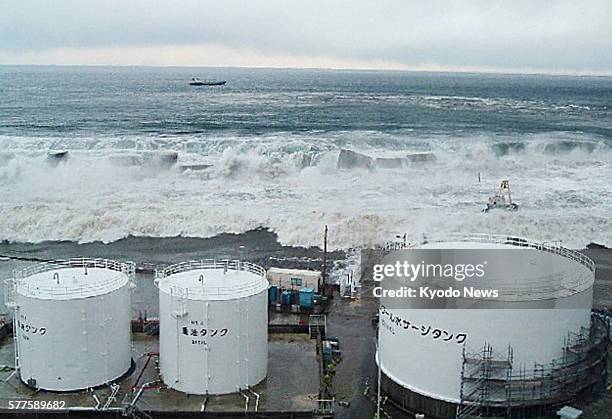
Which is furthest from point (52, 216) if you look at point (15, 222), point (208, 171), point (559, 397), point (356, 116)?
point (356, 116)

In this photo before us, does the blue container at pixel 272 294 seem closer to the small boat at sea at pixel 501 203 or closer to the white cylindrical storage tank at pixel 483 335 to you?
the white cylindrical storage tank at pixel 483 335

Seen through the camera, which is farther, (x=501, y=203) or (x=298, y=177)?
(x=298, y=177)

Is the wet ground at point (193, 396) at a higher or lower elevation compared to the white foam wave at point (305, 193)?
lower

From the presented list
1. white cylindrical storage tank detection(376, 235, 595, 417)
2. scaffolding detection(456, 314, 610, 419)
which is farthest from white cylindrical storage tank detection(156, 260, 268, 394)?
scaffolding detection(456, 314, 610, 419)

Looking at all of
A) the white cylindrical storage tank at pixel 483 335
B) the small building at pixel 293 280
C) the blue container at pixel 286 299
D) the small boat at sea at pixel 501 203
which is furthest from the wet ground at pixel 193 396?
the small boat at sea at pixel 501 203

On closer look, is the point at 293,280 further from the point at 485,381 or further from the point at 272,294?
the point at 485,381

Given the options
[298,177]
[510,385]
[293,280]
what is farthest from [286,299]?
[298,177]

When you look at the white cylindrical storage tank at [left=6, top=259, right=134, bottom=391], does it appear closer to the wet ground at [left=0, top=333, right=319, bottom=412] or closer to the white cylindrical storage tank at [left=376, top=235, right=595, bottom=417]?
the wet ground at [left=0, top=333, right=319, bottom=412]
